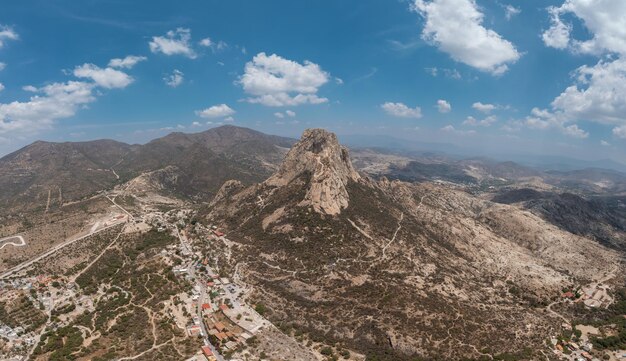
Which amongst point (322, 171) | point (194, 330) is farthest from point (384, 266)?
point (194, 330)

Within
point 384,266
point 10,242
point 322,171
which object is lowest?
point 10,242

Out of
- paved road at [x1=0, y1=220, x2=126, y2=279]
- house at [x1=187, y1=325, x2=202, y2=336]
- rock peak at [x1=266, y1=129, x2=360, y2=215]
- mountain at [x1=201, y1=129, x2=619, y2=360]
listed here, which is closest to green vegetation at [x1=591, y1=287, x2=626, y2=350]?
mountain at [x1=201, y1=129, x2=619, y2=360]

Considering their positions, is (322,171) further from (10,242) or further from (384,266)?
(10,242)

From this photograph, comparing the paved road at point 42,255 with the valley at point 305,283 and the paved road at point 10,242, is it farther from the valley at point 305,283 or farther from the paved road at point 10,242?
the paved road at point 10,242

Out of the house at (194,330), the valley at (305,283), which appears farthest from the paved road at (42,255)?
the house at (194,330)

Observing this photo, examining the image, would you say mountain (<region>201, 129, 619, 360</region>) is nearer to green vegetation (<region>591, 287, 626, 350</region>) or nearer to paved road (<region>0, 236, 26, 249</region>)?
green vegetation (<region>591, 287, 626, 350</region>)

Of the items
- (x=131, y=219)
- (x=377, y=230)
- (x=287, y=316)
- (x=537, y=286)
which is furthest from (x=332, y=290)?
(x=131, y=219)

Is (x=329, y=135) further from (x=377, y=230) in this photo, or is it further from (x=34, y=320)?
(x=34, y=320)
